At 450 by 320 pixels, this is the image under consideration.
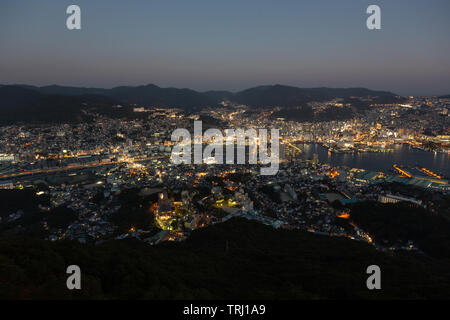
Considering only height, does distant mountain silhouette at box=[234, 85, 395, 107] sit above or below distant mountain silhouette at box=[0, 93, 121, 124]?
above

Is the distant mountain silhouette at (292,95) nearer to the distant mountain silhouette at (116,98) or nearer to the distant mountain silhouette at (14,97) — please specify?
the distant mountain silhouette at (116,98)

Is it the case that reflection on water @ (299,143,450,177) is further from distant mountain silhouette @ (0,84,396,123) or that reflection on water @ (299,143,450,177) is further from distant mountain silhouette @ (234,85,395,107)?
distant mountain silhouette @ (234,85,395,107)

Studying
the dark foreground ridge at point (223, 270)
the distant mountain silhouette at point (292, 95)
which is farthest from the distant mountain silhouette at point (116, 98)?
the dark foreground ridge at point (223, 270)

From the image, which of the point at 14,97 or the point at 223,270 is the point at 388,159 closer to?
the point at 223,270

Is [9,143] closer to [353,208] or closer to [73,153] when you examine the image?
[73,153]

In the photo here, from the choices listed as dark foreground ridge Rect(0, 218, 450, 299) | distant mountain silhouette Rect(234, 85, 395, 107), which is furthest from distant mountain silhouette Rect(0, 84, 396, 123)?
dark foreground ridge Rect(0, 218, 450, 299)
